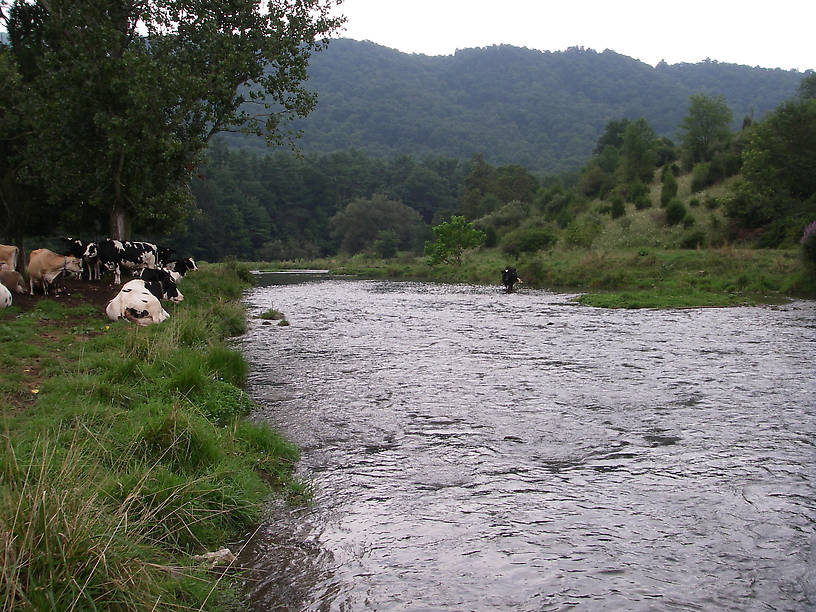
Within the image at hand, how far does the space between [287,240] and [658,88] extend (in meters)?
114

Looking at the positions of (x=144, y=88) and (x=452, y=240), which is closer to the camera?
(x=144, y=88)

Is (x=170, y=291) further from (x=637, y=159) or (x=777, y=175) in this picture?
(x=637, y=159)

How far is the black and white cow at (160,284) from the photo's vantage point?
1741 cm

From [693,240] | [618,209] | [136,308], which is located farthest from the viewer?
[618,209]

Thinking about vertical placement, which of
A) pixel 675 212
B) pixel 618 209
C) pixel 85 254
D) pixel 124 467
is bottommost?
pixel 124 467

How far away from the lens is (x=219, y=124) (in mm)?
20422

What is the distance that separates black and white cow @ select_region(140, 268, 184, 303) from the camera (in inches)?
685

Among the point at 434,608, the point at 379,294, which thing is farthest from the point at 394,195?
the point at 434,608

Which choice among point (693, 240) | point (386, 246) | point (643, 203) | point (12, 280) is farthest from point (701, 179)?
point (386, 246)

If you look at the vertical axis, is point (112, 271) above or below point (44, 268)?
below

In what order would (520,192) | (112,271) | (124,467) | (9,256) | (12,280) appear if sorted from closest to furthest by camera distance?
(124,467) → (12,280) → (9,256) → (112,271) → (520,192)

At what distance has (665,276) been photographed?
31.7 meters

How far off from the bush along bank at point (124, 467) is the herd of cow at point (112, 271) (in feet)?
7.05

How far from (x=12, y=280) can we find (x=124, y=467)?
42.5ft
